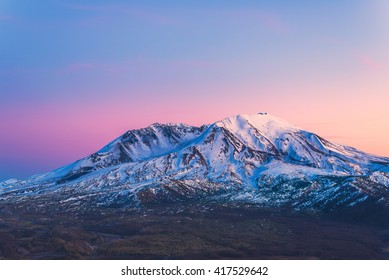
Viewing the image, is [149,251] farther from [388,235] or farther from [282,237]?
[388,235]

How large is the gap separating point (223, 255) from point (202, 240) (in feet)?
89.8

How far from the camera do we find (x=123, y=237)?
7707 inches

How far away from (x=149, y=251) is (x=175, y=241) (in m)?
18.7

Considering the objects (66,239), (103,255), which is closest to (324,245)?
(103,255)

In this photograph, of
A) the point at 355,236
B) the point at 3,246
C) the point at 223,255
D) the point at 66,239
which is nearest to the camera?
the point at 223,255

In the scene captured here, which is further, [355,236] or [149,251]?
[355,236]

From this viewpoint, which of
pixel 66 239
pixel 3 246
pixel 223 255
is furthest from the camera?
pixel 66 239

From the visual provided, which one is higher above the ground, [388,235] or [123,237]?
[123,237]

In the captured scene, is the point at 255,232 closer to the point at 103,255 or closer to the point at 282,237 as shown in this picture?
the point at 282,237

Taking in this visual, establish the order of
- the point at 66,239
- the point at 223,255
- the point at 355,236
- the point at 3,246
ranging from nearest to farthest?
the point at 223,255 < the point at 3,246 < the point at 66,239 < the point at 355,236

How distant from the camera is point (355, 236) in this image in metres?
196

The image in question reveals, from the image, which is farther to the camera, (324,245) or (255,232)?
(255,232)

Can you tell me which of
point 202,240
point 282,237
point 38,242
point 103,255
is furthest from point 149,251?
point 282,237

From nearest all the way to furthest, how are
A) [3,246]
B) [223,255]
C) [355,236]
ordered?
[223,255], [3,246], [355,236]
